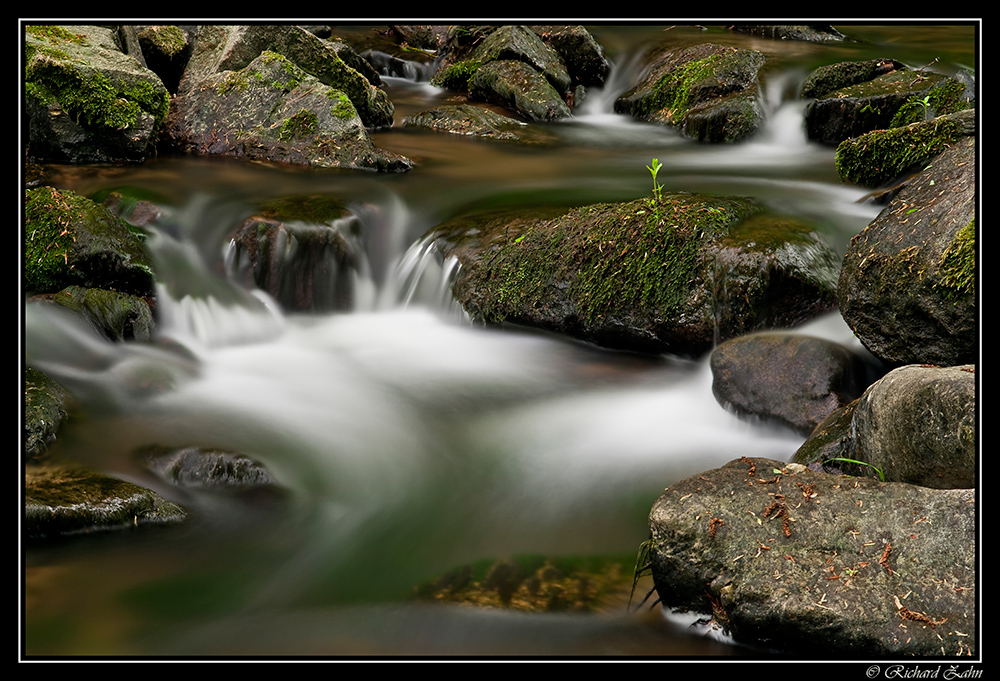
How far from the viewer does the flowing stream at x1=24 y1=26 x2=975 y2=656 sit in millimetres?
3057

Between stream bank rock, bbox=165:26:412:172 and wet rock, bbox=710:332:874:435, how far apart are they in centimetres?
482

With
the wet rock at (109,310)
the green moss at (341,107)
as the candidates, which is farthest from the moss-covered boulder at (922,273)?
the green moss at (341,107)

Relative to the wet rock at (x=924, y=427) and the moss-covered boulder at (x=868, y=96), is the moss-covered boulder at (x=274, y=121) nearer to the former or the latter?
the moss-covered boulder at (x=868, y=96)

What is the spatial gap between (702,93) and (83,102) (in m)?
7.53

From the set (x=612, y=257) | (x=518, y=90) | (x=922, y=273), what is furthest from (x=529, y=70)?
(x=922, y=273)

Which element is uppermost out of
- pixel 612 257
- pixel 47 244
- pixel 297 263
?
pixel 47 244

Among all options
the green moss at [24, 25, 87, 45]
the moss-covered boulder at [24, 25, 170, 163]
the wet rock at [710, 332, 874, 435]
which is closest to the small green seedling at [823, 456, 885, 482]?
the wet rock at [710, 332, 874, 435]

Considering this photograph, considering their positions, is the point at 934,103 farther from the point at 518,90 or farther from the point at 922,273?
the point at 518,90

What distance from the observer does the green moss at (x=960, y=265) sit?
12.5 ft

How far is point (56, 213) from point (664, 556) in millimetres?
5024

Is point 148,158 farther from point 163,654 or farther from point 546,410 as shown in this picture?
point 163,654

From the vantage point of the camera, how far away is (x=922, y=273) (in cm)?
403

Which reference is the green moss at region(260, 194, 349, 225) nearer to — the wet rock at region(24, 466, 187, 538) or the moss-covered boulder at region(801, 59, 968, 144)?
the wet rock at region(24, 466, 187, 538)
